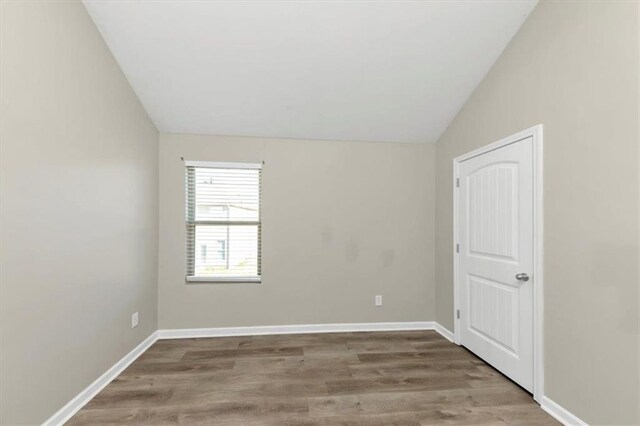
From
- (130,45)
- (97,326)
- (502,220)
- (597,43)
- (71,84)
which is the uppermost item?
(130,45)

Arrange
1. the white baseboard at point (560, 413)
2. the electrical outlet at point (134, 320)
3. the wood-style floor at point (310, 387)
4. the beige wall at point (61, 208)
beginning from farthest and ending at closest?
the electrical outlet at point (134, 320) < the wood-style floor at point (310, 387) < the white baseboard at point (560, 413) < the beige wall at point (61, 208)

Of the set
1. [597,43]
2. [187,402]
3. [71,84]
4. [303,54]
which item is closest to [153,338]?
[187,402]

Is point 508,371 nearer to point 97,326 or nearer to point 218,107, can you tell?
point 97,326

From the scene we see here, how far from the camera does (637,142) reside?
1.59 meters

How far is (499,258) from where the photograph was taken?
262 cm

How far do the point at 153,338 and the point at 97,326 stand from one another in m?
1.07

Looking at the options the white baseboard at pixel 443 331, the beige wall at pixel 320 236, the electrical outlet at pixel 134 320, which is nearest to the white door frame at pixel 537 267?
the white baseboard at pixel 443 331

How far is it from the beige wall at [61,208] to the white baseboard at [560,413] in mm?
3254

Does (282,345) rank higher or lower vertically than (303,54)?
lower

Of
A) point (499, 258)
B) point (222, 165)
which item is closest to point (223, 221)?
point (222, 165)

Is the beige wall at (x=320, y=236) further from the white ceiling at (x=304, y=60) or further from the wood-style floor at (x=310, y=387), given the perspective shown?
the wood-style floor at (x=310, y=387)

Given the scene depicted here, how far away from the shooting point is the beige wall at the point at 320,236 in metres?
3.44

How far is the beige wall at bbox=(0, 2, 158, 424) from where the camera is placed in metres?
1.62

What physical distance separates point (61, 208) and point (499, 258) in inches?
131
